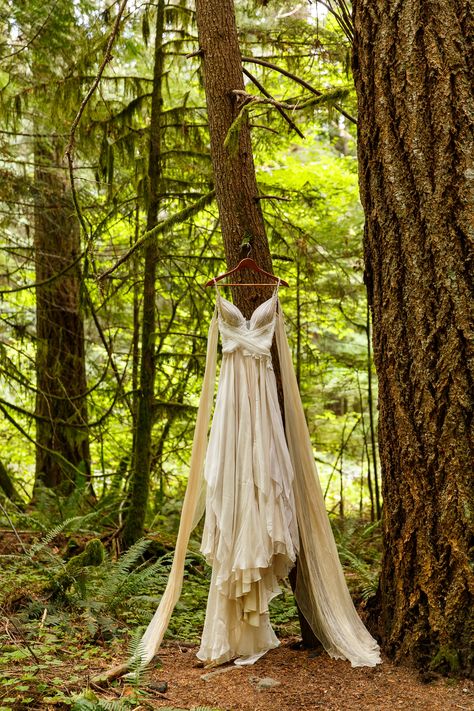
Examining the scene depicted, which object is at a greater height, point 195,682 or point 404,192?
point 404,192

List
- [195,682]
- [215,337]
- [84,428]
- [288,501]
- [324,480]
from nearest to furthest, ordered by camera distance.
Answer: [195,682] → [288,501] → [215,337] → [84,428] → [324,480]

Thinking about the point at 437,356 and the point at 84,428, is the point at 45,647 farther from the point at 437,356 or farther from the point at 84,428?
the point at 84,428

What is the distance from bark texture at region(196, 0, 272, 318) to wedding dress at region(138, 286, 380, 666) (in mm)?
316

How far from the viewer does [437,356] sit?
2.85 meters

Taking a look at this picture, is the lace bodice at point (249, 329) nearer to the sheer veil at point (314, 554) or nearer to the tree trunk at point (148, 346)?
the sheer veil at point (314, 554)

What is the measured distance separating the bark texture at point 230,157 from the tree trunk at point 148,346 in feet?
5.13

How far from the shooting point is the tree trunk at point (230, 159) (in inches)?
142

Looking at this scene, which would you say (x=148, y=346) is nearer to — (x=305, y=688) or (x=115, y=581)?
(x=115, y=581)

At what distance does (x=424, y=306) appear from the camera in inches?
114

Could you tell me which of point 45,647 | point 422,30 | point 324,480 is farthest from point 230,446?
point 324,480

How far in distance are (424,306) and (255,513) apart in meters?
1.26

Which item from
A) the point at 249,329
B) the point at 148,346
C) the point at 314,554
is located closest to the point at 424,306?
the point at 249,329

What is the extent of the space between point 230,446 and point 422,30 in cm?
211

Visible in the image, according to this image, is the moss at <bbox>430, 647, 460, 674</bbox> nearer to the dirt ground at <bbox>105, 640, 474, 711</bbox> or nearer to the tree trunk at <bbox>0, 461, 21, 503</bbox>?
the dirt ground at <bbox>105, 640, 474, 711</bbox>
